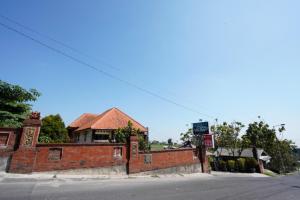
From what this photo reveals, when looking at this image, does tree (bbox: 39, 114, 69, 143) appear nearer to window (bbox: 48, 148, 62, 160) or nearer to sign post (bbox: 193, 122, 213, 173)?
window (bbox: 48, 148, 62, 160)

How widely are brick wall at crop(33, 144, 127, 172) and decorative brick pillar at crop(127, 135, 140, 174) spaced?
0.44 m

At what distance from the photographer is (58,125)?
28219 mm

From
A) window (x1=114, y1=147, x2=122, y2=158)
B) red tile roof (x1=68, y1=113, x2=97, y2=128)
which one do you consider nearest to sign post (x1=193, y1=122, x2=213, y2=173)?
window (x1=114, y1=147, x2=122, y2=158)

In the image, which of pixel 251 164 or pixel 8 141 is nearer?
pixel 8 141

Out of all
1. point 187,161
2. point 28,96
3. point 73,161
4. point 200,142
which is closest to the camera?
point 73,161

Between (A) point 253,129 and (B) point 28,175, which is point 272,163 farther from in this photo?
(B) point 28,175

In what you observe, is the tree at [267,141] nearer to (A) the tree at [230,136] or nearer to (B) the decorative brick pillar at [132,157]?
(A) the tree at [230,136]

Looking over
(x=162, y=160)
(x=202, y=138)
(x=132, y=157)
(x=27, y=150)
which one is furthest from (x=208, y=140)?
(x=27, y=150)

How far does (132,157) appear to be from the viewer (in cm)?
1688

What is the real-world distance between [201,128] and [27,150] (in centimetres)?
1984

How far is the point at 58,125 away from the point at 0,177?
698 inches

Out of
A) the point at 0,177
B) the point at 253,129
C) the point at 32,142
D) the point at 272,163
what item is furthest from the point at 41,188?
the point at 272,163

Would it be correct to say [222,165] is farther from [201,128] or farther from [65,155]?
[65,155]

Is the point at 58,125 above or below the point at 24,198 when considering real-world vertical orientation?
above
